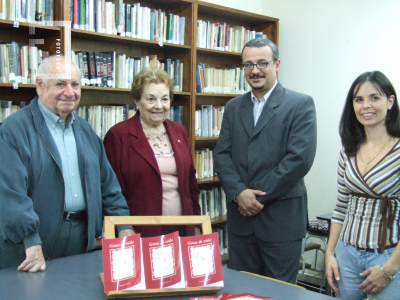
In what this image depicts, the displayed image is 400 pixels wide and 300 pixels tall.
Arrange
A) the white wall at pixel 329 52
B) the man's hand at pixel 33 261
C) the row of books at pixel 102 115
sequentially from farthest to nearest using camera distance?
the white wall at pixel 329 52, the row of books at pixel 102 115, the man's hand at pixel 33 261

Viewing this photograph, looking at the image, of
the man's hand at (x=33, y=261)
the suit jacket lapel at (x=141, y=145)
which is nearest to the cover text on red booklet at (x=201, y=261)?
the man's hand at (x=33, y=261)

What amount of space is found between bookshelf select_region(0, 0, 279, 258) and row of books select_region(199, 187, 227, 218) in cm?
8

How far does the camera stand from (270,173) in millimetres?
2275

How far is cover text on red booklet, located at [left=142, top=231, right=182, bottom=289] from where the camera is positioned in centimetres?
145

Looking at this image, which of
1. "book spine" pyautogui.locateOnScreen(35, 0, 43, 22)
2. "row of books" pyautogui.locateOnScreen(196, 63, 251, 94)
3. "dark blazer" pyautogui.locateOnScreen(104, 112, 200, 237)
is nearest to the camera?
"dark blazer" pyautogui.locateOnScreen(104, 112, 200, 237)

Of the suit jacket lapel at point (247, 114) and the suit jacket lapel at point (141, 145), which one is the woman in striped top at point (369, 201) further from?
the suit jacket lapel at point (141, 145)

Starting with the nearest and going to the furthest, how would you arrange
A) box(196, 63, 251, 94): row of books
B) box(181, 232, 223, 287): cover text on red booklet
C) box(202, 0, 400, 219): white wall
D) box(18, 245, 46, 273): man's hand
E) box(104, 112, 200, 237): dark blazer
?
1. box(181, 232, 223, 287): cover text on red booklet
2. box(18, 245, 46, 273): man's hand
3. box(104, 112, 200, 237): dark blazer
4. box(202, 0, 400, 219): white wall
5. box(196, 63, 251, 94): row of books

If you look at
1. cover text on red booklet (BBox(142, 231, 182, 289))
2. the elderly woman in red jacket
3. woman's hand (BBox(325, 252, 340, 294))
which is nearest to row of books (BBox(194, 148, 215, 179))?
the elderly woman in red jacket

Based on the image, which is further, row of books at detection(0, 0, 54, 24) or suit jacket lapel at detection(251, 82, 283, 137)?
row of books at detection(0, 0, 54, 24)

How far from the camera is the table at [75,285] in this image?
1401 mm

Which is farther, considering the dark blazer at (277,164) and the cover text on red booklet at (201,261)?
the dark blazer at (277,164)

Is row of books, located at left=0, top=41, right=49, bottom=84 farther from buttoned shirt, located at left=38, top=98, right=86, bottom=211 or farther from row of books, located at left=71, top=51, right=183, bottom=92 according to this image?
buttoned shirt, located at left=38, top=98, right=86, bottom=211

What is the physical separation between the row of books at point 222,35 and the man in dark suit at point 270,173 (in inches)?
63.7

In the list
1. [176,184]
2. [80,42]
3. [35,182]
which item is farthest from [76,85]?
[80,42]
